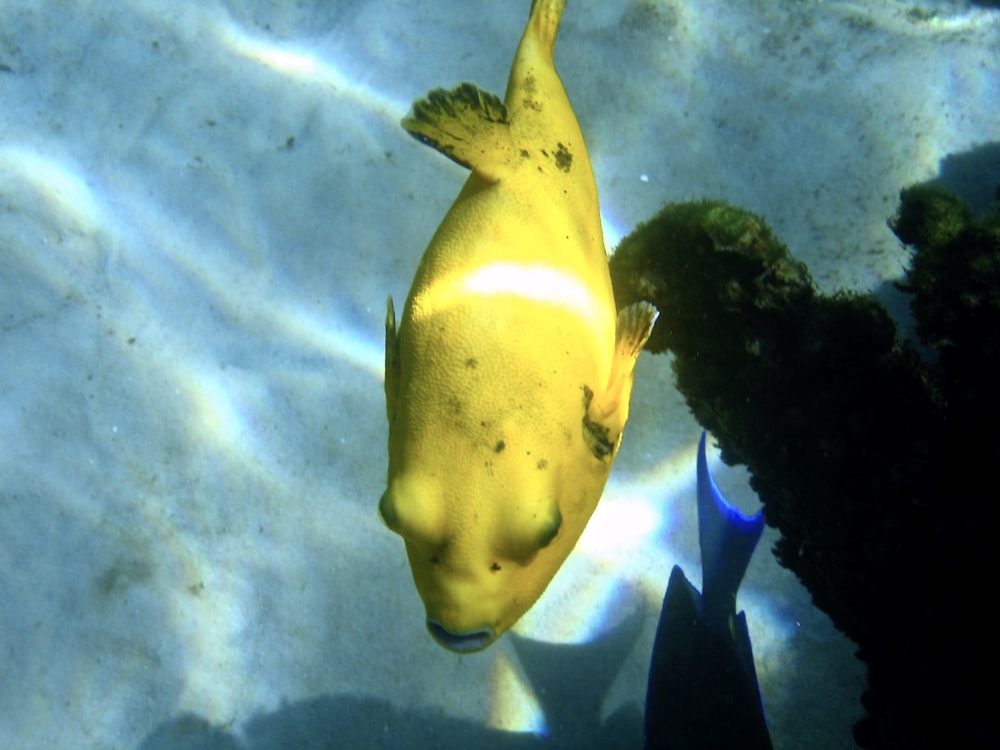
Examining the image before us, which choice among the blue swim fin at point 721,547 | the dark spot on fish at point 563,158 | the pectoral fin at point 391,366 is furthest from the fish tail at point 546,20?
the blue swim fin at point 721,547

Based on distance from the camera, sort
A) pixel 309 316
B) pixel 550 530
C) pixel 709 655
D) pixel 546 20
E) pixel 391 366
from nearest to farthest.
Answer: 1. pixel 550 530
2. pixel 391 366
3. pixel 546 20
4. pixel 709 655
5. pixel 309 316

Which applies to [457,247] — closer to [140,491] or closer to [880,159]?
[140,491]

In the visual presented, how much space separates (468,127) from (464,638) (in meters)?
1.75

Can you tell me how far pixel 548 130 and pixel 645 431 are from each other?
2093mm

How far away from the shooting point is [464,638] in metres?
1.86

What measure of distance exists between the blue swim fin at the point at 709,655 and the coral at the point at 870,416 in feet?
1.05

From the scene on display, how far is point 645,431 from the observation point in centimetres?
393

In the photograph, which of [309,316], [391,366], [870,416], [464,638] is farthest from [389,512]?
[309,316]

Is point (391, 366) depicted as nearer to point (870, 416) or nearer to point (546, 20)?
point (870, 416)

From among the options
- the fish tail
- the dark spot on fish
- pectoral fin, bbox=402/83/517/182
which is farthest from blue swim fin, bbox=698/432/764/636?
the fish tail

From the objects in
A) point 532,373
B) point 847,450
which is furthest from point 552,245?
point 847,450

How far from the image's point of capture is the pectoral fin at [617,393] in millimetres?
2080

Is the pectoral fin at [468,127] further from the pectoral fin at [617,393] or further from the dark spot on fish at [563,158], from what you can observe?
the pectoral fin at [617,393]

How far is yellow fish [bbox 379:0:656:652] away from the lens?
1.81 m
